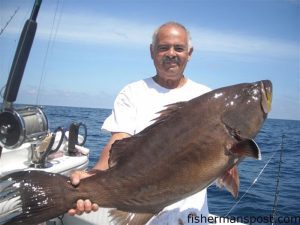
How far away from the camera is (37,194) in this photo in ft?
8.98

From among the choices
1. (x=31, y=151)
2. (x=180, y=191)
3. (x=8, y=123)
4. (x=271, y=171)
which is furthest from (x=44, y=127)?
(x=271, y=171)

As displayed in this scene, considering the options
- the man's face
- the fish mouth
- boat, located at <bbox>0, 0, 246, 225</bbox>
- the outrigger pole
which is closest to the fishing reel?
boat, located at <bbox>0, 0, 246, 225</bbox>

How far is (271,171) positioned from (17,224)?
12.2 meters

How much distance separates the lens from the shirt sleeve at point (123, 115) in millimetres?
3340

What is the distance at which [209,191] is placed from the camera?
1056 centimetres

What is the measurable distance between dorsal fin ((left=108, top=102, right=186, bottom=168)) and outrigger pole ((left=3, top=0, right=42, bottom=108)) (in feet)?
5.55

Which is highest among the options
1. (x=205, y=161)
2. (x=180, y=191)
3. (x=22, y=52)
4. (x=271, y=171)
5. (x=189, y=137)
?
(x=22, y=52)

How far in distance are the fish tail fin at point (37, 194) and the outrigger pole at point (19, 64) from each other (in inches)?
53.9

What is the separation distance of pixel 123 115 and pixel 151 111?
27cm

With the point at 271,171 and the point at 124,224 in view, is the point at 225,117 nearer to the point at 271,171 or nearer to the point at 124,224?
the point at 124,224

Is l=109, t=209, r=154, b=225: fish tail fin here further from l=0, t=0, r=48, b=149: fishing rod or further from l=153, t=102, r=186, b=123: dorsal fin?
l=0, t=0, r=48, b=149: fishing rod

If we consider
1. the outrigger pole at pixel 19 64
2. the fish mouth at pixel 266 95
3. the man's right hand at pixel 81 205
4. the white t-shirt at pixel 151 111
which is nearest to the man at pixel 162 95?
the white t-shirt at pixel 151 111

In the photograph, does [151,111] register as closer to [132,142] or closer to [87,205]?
[132,142]

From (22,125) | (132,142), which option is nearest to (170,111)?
(132,142)
